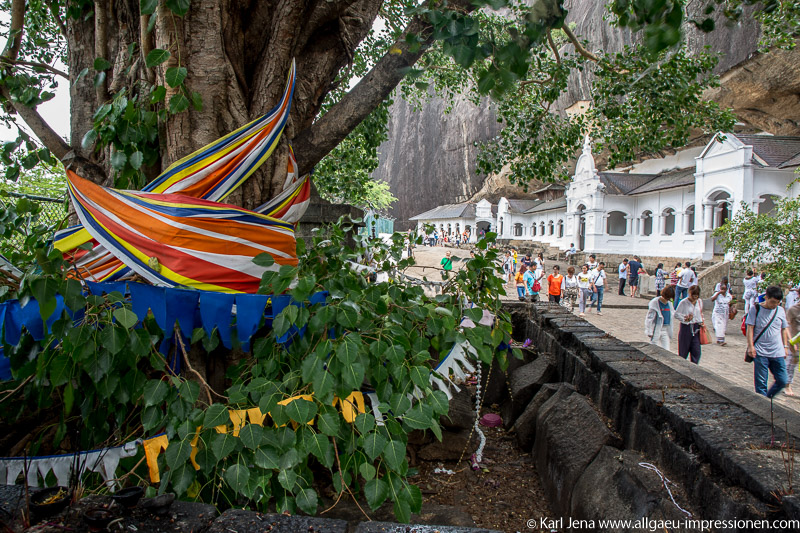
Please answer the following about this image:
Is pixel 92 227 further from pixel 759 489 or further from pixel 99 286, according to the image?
pixel 759 489

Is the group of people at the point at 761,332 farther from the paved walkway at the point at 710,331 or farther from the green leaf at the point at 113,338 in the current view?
the green leaf at the point at 113,338

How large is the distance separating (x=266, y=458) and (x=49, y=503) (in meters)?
0.70

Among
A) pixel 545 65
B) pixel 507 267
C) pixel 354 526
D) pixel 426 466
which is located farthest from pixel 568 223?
pixel 354 526

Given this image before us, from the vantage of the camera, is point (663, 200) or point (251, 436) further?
point (663, 200)

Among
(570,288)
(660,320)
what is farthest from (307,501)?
(570,288)

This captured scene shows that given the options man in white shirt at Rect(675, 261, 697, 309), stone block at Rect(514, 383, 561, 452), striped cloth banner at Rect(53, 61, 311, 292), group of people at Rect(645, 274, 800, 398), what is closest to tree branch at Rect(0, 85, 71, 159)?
striped cloth banner at Rect(53, 61, 311, 292)

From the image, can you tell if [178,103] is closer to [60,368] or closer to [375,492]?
[60,368]

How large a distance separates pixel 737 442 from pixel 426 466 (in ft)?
6.75

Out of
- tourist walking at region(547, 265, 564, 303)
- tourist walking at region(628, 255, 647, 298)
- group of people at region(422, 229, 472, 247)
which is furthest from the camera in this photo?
group of people at region(422, 229, 472, 247)

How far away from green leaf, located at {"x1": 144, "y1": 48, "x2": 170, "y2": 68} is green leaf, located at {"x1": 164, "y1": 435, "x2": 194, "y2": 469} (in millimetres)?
1766

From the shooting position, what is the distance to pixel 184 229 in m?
2.18

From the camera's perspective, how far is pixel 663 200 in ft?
72.7

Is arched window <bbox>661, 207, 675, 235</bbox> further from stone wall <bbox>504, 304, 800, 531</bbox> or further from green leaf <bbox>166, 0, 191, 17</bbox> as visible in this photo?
green leaf <bbox>166, 0, 191, 17</bbox>

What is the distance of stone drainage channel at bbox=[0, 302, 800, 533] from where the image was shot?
1446 millimetres
